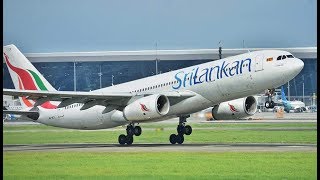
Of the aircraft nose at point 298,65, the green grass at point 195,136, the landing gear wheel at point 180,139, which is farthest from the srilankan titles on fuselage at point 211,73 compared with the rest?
the green grass at point 195,136

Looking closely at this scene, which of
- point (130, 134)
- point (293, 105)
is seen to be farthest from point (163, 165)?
point (293, 105)

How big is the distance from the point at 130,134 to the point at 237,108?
5.52 m

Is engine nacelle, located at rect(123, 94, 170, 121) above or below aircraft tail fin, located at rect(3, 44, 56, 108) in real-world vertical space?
below

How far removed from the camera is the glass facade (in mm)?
43375

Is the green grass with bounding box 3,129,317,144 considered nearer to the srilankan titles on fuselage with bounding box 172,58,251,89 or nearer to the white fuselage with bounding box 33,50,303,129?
the white fuselage with bounding box 33,50,303,129

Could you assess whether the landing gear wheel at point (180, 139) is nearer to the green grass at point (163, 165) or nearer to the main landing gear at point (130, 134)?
the main landing gear at point (130, 134)

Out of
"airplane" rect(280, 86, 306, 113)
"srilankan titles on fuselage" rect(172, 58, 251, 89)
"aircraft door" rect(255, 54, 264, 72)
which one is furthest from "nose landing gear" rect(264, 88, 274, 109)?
"airplane" rect(280, 86, 306, 113)

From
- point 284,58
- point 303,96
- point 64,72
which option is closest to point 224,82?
point 284,58

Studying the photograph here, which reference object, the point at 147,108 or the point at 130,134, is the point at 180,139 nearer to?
the point at 130,134

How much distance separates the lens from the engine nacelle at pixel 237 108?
4025cm

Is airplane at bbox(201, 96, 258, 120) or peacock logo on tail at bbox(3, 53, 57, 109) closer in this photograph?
airplane at bbox(201, 96, 258, 120)

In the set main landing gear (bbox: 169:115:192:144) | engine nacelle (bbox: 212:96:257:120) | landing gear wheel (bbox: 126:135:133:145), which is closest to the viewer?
landing gear wheel (bbox: 126:135:133:145)

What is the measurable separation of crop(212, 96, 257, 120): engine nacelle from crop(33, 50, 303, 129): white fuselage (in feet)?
6.81

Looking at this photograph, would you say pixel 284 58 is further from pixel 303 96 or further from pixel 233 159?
pixel 303 96
